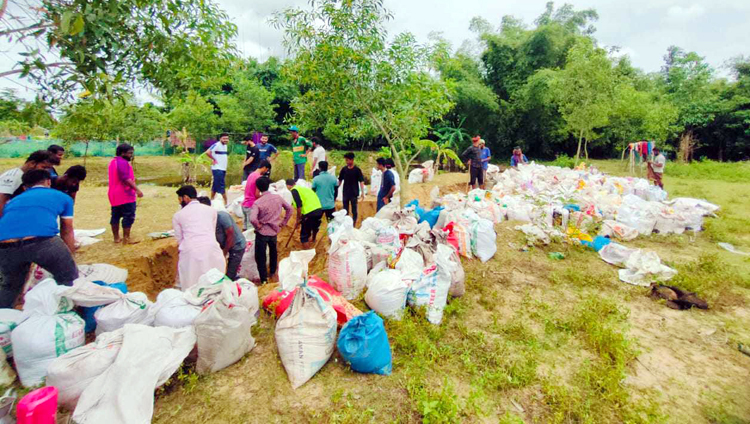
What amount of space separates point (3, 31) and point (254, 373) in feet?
9.29

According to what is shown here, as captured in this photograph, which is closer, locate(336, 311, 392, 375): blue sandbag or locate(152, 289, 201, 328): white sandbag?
locate(336, 311, 392, 375): blue sandbag

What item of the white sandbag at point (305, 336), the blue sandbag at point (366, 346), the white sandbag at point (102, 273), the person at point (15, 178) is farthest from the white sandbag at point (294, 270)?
the person at point (15, 178)

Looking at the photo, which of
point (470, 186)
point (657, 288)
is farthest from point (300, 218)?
point (470, 186)

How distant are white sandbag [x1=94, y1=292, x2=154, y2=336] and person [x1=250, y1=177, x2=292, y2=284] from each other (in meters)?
1.66

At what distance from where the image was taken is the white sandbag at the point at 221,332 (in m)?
2.24

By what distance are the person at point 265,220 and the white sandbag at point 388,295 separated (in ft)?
5.53

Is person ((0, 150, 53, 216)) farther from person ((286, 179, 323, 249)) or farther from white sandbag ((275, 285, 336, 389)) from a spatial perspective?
white sandbag ((275, 285, 336, 389))

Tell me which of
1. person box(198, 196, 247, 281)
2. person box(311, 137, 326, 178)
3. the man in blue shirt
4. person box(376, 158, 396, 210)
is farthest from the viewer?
person box(311, 137, 326, 178)

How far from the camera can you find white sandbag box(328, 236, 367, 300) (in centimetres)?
330

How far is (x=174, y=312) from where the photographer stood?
8.08ft

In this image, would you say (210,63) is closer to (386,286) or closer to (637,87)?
(386,286)

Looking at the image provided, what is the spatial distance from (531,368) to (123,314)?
2851 mm

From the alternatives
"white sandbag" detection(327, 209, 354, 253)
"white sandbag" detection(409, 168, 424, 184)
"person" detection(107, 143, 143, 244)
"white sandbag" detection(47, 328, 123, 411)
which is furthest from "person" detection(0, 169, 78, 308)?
"white sandbag" detection(409, 168, 424, 184)

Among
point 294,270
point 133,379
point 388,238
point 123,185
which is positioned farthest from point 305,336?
point 123,185
